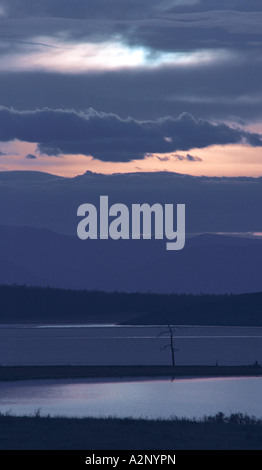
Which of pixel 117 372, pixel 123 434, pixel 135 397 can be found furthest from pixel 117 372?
pixel 123 434

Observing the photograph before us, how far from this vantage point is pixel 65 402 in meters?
58.2

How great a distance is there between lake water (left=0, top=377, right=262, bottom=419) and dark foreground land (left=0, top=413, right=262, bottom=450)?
34.5ft

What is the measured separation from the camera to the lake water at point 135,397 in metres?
51.2

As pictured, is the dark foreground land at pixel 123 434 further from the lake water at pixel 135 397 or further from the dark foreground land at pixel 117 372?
the dark foreground land at pixel 117 372

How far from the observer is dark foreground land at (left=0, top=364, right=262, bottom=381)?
85750 millimetres

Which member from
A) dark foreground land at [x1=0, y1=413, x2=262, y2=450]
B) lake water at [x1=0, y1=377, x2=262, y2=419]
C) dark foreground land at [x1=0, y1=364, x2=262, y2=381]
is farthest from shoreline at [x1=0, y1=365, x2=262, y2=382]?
dark foreground land at [x1=0, y1=413, x2=262, y2=450]

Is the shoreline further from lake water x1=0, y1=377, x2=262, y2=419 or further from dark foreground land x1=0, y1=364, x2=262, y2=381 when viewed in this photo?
lake water x1=0, y1=377, x2=262, y2=419

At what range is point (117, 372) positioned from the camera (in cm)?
8919

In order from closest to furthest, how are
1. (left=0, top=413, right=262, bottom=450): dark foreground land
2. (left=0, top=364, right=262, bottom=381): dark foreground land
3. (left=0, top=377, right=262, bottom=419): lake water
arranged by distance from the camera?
1. (left=0, top=413, right=262, bottom=450): dark foreground land
2. (left=0, top=377, right=262, bottom=419): lake water
3. (left=0, top=364, right=262, bottom=381): dark foreground land

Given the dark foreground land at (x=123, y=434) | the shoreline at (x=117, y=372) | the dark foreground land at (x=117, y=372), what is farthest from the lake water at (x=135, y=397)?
the dark foreground land at (x=123, y=434)

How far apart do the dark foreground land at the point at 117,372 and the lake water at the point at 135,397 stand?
4651mm
